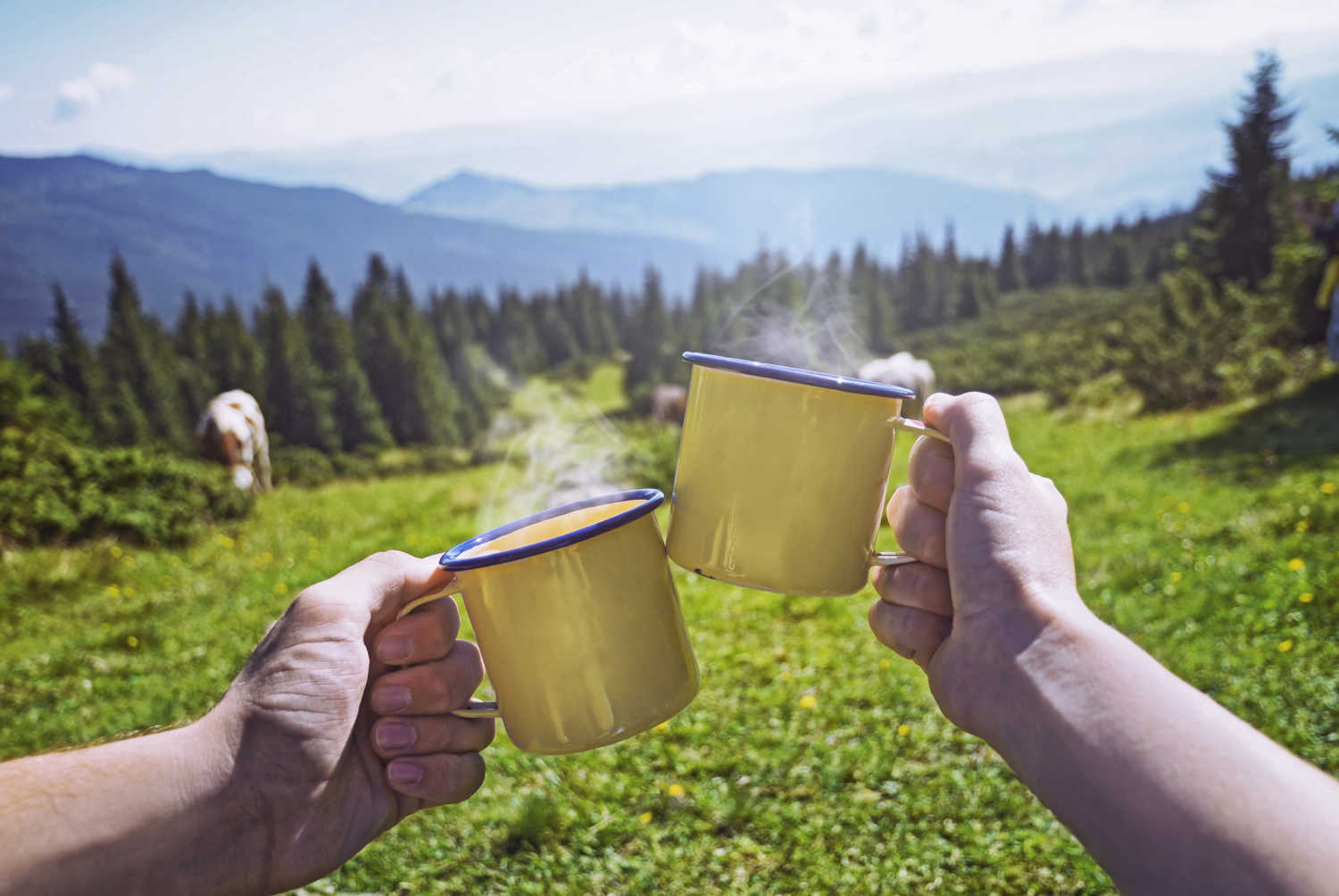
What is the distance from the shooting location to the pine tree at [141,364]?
24.9 metres

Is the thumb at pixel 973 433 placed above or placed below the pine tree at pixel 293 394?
above

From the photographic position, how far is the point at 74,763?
1615 millimetres

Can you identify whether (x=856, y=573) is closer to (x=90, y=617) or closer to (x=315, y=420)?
(x=90, y=617)

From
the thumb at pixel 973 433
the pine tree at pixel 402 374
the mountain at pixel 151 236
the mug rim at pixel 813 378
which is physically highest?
the mountain at pixel 151 236

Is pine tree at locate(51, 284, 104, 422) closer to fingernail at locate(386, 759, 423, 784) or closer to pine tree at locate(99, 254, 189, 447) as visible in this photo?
pine tree at locate(99, 254, 189, 447)

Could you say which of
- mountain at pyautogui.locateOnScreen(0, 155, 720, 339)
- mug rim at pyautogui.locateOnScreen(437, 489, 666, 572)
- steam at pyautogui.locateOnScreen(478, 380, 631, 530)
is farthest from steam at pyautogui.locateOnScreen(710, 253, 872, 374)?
mountain at pyautogui.locateOnScreen(0, 155, 720, 339)

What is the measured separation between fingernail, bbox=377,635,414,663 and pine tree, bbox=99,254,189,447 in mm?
25646

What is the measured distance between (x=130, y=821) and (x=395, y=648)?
0.53 meters

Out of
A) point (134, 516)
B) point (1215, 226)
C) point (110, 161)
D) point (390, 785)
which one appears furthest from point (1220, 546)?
point (110, 161)

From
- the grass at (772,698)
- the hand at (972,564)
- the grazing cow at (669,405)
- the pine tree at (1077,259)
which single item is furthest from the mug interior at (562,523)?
the pine tree at (1077,259)

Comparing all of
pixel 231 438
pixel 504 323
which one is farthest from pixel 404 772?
pixel 504 323

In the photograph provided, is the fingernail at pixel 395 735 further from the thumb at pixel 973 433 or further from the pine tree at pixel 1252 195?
the pine tree at pixel 1252 195

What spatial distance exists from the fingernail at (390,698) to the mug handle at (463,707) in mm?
108

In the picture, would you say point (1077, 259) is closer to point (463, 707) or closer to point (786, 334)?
point (786, 334)
